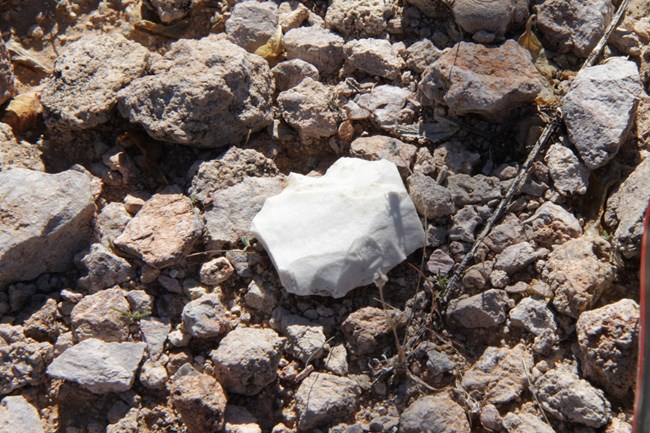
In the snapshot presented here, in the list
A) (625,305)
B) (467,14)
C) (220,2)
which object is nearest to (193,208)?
(220,2)

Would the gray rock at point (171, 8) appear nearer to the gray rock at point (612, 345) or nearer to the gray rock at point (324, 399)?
the gray rock at point (324, 399)

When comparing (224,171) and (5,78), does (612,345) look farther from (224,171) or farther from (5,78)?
(5,78)

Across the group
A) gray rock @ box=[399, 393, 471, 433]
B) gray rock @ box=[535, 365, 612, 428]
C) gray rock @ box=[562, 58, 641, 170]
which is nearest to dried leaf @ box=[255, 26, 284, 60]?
gray rock @ box=[562, 58, 641, 170]

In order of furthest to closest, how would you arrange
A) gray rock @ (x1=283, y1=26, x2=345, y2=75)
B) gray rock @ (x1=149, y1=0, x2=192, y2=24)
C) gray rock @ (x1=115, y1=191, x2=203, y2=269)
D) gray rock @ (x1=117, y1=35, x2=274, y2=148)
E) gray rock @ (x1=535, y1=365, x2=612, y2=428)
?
gray rock @ (x1=149, y1=0, x2=192, y2=24), gray rock @ (x1=283, y1=26, x2=345, y2=75), gray rock @ (x1=117, y1=35, x2=274, y2=148), gray rock @ (x1=115, y1=191, x2=203, y2=269), gray rock @ (x1=535, y1=365, x2=612, y2=428)

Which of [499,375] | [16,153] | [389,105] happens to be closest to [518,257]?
[499,375]

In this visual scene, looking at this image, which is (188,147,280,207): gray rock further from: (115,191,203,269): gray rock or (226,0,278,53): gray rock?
(226,0,278,53): gray rock

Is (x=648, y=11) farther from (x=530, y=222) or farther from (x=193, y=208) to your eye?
(x=193, y=208)
